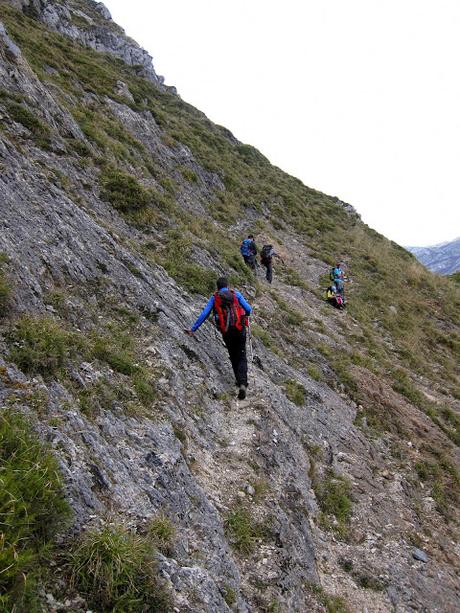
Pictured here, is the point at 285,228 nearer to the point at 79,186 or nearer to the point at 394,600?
the point at 79,186

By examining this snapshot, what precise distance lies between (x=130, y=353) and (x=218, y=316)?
6.55 ft

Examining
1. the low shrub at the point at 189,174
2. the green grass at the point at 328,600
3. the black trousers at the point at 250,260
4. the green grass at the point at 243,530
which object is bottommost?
the green grass at the point at 328,600

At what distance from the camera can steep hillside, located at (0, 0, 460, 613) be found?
4098 millimetres

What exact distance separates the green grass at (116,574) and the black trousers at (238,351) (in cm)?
501

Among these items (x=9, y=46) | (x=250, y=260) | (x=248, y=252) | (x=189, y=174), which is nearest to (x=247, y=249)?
(x=248, y=252)

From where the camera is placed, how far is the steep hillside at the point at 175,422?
4.10 metres

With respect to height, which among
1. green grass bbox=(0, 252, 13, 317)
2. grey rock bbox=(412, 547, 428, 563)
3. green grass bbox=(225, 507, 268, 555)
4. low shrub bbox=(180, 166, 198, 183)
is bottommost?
green grass bbox=(225, 507, 268, 555)

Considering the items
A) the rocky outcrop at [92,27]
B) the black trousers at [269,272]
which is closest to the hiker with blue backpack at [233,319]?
the black trousers at [269,272]

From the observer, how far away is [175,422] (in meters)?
7.02

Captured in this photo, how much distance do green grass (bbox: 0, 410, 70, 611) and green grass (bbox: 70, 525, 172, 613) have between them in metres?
0.32

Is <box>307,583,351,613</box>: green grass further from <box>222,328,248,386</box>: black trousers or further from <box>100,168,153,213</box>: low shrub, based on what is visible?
<box>100,168,153,213</box>: low shrub

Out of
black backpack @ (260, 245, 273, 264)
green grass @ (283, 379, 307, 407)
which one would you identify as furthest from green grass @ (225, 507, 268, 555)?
black backpack @ (260, 245, 273, 264)

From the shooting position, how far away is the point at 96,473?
189 inches

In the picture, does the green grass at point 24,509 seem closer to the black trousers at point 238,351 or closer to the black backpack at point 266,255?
the black trousers at point 238,351
